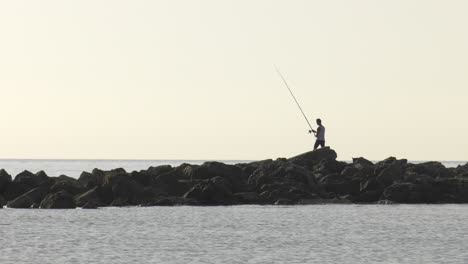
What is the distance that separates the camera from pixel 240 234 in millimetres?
33250

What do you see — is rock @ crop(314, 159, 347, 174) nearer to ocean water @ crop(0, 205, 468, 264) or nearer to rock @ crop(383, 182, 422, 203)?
rock @ crop(383, 182, 422, 203)

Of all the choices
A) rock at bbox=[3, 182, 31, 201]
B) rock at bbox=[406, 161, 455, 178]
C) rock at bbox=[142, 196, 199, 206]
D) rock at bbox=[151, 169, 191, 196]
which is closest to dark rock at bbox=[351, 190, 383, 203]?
rock at bbox=[406, 161, 455, 178]

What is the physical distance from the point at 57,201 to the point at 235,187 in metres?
7.58

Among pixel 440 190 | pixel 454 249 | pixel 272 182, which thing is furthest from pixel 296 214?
pixel 454 249

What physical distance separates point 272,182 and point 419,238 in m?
12.6

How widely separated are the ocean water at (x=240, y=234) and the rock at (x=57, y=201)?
73 centimetres

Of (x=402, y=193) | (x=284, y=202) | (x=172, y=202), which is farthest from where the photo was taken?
(x=402, y=193)

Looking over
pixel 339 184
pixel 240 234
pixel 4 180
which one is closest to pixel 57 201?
pixel 4 180

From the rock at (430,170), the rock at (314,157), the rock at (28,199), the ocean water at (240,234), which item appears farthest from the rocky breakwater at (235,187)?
the rock at (430,170)

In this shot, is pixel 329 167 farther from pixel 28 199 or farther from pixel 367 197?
pixel 28 199

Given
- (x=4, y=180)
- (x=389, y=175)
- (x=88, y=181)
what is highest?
(x=389, y=175)

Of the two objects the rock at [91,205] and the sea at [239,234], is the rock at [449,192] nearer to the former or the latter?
the sea at [239,234]

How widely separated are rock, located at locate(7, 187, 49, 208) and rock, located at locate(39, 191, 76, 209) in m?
0.64

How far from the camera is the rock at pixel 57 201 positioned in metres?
42.6
